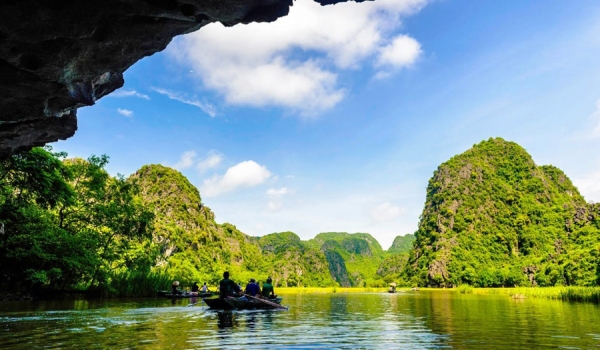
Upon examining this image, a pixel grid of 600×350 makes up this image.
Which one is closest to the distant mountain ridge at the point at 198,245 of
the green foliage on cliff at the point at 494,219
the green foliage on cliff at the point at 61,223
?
the green foliage on cliff at the point at 61,223

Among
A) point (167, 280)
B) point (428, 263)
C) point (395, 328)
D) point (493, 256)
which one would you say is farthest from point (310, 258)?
point (395, 328)

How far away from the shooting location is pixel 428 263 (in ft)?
360

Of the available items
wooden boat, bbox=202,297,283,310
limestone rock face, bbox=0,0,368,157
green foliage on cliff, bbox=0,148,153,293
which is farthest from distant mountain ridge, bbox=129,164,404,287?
limestone rock face, bbox=0,0,368,157

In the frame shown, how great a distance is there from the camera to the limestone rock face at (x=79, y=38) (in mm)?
3980

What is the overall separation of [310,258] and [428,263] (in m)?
54.1

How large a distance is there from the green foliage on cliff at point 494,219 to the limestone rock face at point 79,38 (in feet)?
305

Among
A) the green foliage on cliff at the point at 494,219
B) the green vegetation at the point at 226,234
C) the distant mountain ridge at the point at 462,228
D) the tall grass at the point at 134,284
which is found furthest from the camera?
the green foliage on cliff at the point at 494,219

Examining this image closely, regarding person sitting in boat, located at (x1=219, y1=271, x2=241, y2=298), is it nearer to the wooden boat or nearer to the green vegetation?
the wooden boat

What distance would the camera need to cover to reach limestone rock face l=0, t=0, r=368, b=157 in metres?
3.98

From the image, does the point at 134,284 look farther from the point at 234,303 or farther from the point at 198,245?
the point at 198,245

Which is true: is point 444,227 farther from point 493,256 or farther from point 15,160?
point 15,160

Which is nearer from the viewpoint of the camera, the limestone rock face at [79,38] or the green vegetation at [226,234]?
the limestone rock face at [79,38]

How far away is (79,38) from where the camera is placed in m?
4.30

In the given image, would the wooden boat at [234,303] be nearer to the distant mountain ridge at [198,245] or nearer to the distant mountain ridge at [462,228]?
the distant mountain ridge at [198,245]
